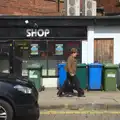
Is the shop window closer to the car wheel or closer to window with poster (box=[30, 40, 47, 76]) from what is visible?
window with poster (box=[30, 40, 47, 76])

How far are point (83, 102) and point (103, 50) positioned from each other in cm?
414

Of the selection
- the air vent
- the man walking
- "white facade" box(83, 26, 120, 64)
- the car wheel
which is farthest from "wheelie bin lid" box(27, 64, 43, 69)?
the car wheel

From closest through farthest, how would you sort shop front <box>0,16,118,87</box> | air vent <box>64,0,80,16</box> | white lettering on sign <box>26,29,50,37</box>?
shop front <box>0,16,118,87</box> < white lettering on sign <box>26,29,50,37</box> < air vent <box>64,0,80,16</box>

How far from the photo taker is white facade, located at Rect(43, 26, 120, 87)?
1547cm

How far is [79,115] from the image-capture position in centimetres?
1044

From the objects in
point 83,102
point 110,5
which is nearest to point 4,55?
point 83,102

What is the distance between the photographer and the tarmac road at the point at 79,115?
997 centimetres

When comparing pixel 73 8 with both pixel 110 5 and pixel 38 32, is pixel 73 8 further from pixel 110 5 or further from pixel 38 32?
pixel 110 5

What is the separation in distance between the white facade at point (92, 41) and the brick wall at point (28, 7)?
7661 mm

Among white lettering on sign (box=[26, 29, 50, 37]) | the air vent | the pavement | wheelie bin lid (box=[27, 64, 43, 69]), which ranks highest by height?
the air vent

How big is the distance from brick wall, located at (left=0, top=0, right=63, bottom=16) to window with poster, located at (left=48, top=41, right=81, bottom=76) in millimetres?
7029

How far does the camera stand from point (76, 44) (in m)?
15.5

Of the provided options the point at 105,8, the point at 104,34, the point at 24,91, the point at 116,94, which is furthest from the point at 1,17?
the point at 105,8

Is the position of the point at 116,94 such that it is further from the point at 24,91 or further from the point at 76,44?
the point at 24,91
